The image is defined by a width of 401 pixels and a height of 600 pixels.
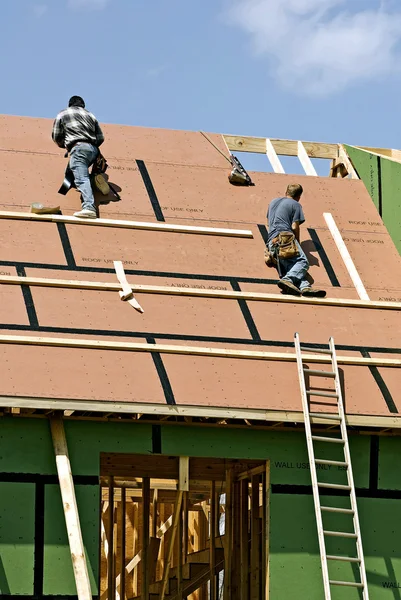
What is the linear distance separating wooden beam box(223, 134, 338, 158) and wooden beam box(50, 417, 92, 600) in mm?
5734

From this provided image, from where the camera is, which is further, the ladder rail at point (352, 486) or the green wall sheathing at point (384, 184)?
the green wall sheathing at point (384, 184)

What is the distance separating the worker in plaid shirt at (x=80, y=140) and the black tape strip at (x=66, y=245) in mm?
254

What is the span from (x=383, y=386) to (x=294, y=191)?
101 inches

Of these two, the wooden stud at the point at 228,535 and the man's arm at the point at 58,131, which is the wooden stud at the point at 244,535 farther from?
the man's arm at the point at 58,131

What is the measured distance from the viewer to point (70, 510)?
8844mm

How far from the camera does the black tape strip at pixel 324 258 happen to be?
11227 millimetres

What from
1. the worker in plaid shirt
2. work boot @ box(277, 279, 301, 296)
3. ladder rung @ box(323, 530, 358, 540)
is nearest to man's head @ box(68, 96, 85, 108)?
the worker in plaid shirt

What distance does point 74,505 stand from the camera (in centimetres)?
888

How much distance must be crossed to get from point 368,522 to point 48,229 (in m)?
4.19

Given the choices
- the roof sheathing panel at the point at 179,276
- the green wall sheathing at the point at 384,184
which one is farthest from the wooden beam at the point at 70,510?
the green wall sheathing at the point at 384,184

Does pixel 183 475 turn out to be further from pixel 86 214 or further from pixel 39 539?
pixel 86 214

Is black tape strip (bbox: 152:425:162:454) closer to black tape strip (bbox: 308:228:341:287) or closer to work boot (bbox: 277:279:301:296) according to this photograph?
work boot (bbox: 277:279:301:296)

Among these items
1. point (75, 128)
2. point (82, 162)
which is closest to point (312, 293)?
point (82, 162)

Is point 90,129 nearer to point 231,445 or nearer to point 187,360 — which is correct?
Result: point 187,360
